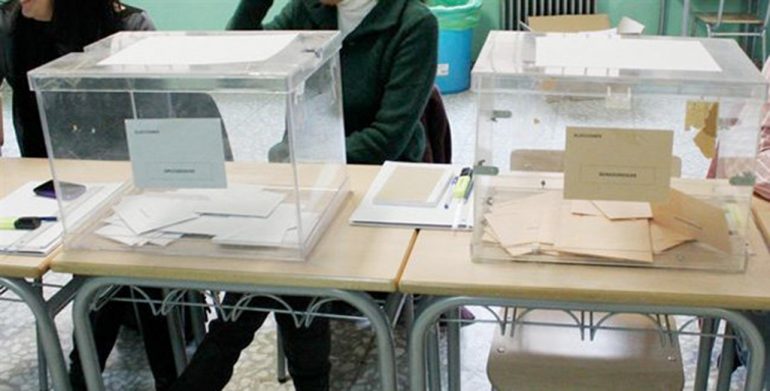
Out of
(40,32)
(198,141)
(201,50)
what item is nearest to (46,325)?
(198,141)

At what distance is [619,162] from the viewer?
1.22 meters

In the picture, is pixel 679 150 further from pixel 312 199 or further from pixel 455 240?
pixel 312 199

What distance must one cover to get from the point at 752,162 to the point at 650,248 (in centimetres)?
20

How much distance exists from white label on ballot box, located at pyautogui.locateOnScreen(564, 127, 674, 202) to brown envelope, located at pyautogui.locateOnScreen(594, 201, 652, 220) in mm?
114

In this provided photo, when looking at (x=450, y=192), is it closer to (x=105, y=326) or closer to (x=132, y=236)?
(x=132, y=236)

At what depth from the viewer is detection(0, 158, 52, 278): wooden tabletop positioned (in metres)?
1.33

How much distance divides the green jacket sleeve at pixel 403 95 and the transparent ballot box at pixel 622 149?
0.52 metres

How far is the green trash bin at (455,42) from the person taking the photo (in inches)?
180

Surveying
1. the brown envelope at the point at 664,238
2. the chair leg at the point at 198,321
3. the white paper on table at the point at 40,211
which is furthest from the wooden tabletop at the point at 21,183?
the brown envelope at the point at 664,238

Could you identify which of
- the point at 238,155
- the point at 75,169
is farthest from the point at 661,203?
the point at 75,169

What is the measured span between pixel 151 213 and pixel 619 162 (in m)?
0.81

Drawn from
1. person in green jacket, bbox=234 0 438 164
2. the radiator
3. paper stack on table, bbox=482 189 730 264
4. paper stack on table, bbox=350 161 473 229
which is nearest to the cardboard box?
the radiator

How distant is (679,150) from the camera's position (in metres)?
1.33

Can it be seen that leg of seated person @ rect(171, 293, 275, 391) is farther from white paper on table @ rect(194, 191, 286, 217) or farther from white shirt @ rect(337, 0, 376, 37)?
white shirt @ rect(337, 0, 376, 37)
